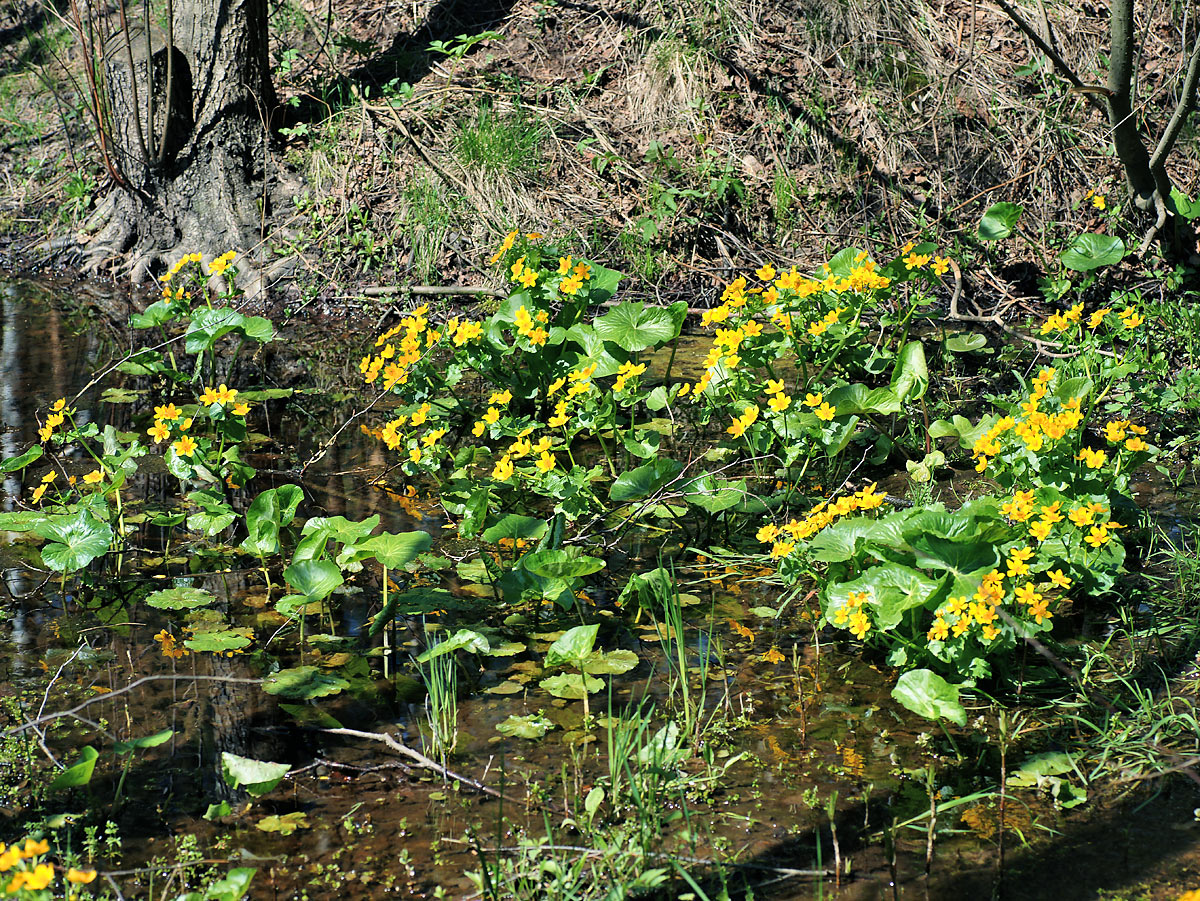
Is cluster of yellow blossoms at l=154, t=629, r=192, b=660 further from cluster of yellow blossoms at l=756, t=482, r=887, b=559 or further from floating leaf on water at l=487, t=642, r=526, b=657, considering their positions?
cluster of yellow blossoms at l=756, t=482, r=887, b=559

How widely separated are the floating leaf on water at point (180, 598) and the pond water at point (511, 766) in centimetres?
5

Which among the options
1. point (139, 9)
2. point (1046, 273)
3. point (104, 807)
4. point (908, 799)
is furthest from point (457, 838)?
point (139, 9)

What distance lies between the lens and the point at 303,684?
8.58 ft

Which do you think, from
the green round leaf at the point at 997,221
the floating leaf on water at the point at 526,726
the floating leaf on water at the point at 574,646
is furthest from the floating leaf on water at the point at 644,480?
the green round leaf at the point at 997,221

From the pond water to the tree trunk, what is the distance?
359cm

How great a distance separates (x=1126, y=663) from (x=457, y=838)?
1.68 meters

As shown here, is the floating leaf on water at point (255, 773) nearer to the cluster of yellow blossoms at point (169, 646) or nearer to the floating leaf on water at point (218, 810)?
the floating leaf on water at point (218, 810)

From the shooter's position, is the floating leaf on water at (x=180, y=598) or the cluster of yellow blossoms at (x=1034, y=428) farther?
the floating leaf on water at (x=180, y=598)

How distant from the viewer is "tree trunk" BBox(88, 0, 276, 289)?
6168mm

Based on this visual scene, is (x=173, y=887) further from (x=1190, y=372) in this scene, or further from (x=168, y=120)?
(x=168, y=120)

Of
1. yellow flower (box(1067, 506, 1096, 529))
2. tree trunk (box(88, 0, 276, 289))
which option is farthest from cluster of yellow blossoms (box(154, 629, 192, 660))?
tree trunk (box(88, 0, 276, 289))

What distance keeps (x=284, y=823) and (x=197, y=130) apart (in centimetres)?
521

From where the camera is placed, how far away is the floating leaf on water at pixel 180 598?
2.98 m

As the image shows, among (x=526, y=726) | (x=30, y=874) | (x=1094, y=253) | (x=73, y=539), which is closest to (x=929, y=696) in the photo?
(x=526, y=726)
